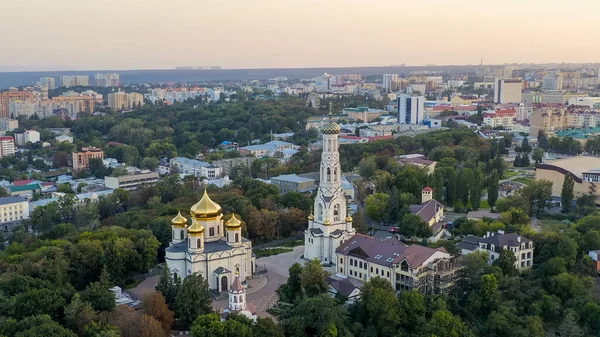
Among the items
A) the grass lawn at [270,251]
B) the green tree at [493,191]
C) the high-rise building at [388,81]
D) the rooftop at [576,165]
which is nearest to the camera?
the grass lawn at [270,251]

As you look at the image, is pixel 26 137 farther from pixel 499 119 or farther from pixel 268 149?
pixel 499 119

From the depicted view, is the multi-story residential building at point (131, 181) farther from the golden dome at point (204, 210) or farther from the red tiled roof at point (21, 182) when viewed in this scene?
the golden dome at point (204, 210)

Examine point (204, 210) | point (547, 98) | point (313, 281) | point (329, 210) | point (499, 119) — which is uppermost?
point (547, 98)

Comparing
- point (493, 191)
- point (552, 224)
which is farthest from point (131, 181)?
point (552, 224)

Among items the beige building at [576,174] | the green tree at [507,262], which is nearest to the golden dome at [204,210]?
the green tree at [507,262]

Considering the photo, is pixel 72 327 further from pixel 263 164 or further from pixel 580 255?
pixel 263 164

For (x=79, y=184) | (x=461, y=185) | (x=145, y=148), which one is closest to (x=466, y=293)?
(x=461, y=185)
